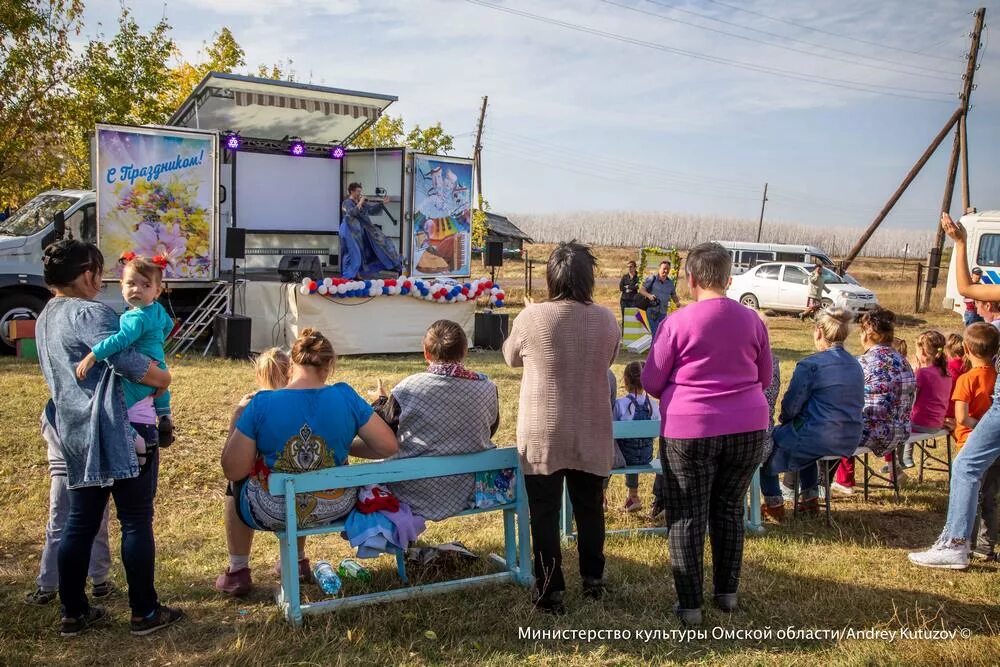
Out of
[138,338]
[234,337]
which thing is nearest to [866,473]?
[138,338]

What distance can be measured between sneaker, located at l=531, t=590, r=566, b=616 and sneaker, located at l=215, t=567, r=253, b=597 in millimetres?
1256

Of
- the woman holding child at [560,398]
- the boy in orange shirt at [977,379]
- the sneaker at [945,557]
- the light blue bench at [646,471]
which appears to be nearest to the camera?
the woman holding child at [560,398]

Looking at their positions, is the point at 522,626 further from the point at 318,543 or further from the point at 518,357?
the point at 318,543

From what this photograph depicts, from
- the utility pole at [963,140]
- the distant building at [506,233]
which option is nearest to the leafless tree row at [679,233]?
the distant building at [506,233]

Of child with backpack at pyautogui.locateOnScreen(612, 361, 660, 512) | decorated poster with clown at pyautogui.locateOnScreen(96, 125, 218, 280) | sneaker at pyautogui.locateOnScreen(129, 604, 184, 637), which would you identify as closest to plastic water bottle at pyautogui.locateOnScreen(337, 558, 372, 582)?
sneaker at pyautogui.locateOnScreen(129, 604, 184, 637)

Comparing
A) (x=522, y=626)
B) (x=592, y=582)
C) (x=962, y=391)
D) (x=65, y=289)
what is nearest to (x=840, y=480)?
(x=962, y=391)

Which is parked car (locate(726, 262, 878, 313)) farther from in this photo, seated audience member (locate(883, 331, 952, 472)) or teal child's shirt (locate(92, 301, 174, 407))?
teal child's shirt (locate(92, 301, 174, 407))

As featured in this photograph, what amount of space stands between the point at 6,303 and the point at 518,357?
30.0 ft

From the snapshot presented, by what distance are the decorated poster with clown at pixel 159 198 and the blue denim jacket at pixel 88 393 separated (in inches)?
313

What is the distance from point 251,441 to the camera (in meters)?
3.43

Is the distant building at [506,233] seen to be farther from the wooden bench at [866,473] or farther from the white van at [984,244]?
the wooden bench at [866,473]

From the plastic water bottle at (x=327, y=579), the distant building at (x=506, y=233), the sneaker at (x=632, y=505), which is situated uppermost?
the distant building at (x=506, y=233)

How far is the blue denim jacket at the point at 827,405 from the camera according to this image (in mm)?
4738

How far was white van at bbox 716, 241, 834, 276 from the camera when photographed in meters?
26.8
